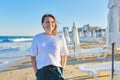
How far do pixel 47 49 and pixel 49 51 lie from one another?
0.03 m

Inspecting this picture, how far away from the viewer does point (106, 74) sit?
7.59 m

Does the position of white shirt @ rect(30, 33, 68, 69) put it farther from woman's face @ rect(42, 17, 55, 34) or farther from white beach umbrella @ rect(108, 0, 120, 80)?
white beach umbrella @ rect(108, 0, 120, 80)

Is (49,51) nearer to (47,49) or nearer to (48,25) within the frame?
(47,49)

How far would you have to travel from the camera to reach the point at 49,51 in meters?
2.94

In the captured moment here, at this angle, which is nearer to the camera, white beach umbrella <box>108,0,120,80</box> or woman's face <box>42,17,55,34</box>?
woman's face <box>42,17,55,34</box>

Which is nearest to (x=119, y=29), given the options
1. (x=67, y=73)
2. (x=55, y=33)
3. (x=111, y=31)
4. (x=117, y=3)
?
(x=111, y=31)

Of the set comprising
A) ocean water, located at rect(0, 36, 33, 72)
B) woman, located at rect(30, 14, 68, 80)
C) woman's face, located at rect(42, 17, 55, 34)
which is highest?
woman's face, located at rect(42, 17, 55, 34)

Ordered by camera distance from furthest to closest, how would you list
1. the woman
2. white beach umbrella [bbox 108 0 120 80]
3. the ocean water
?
1. the ocean water
2. white beach umbrella [bbox 108 0 120 80]
3. the woman

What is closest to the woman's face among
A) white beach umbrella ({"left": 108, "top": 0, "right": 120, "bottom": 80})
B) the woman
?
the woman

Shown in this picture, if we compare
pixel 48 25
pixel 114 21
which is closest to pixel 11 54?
pixel 114 21

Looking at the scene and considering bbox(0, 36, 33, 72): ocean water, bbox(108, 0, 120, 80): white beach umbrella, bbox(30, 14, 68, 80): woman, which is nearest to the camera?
bbox(30, 14, 68, 80): woman

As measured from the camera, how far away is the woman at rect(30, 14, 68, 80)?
9.62ft

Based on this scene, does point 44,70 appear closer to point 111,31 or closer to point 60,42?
point 60,42

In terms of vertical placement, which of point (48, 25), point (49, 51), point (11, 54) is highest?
point (48, 25)
